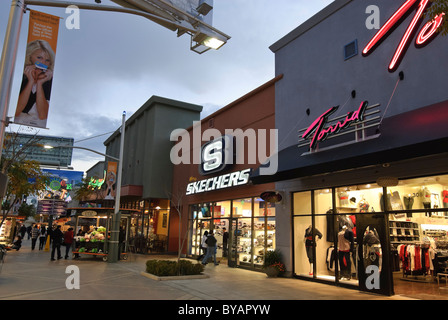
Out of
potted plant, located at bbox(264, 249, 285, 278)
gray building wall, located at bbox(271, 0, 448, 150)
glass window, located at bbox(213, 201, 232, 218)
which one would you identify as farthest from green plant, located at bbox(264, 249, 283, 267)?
gray building wall, located at bbox(271, 0, 448, 150)

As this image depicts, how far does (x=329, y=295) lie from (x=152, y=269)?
6.77 meters

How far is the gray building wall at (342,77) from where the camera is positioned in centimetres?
1032

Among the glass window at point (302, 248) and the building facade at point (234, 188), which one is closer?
the glass window at point (302, 248)

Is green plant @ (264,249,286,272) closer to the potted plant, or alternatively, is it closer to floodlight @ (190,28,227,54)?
the potted plant

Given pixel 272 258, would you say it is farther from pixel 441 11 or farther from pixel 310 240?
pixel 441 11

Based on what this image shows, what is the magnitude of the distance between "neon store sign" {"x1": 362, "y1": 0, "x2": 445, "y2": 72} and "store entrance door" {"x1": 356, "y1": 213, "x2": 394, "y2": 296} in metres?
4.87

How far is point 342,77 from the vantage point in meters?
13.0

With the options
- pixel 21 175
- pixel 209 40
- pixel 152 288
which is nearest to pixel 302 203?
pixel 152 288

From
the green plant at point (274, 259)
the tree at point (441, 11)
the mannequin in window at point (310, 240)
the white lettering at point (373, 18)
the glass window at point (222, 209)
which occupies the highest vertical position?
the white lettering at point (373, 18)

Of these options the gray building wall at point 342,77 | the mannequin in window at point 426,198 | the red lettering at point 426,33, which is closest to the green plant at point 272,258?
the gray building wall at point 342,77

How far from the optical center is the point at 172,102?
2825 cm

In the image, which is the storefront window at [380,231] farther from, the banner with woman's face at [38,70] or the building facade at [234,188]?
the banner with woman's face at [38,70]

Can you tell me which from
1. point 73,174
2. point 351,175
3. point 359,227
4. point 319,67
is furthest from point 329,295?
point 73,174

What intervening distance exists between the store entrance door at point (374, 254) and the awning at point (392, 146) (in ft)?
7.57
